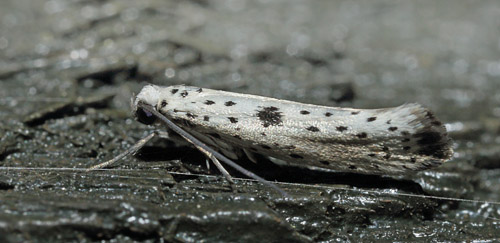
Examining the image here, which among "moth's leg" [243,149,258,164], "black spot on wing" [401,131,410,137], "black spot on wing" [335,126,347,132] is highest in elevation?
"black spot on wing" [401,131,410,137]

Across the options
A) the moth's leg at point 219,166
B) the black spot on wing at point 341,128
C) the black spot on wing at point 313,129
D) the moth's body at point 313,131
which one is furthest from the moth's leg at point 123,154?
the black spot on wing at point 341,128

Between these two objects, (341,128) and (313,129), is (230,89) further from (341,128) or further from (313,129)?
(341,128)

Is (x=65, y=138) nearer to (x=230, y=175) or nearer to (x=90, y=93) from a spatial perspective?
(x=90, y=93)

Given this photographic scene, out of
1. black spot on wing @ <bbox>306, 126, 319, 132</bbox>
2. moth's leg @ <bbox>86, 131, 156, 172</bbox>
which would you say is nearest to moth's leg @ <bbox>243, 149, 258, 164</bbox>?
black spot on wing @ <bbox>306, 126, 319, 132</bbox>

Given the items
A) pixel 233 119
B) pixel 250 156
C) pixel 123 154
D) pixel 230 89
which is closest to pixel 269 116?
pixel 233 119

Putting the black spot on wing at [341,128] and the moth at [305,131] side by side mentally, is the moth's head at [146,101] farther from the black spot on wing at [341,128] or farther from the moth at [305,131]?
the black spot on wing at [341,128]

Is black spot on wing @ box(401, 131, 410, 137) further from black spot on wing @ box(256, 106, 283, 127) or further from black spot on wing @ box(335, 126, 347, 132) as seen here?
black spot on wing @ box(256, 106, 283, 127)

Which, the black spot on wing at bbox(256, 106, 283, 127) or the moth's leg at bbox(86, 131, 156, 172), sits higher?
the black spot on wing at bbox(256, 106, 283, 127)
